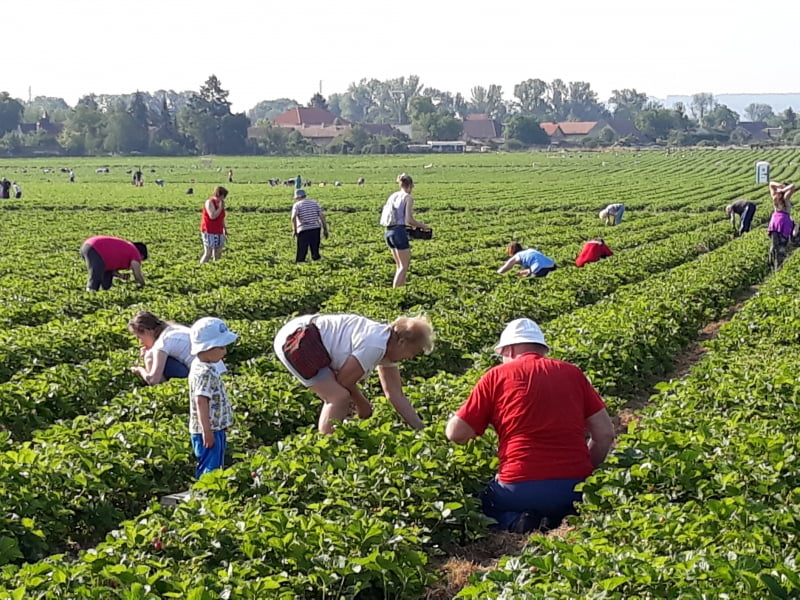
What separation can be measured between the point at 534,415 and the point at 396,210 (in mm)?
10758

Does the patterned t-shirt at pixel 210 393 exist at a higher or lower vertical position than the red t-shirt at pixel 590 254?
higher

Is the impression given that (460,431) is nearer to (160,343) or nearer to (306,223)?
(160,343)

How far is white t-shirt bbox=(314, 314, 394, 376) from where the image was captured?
25.4 feet

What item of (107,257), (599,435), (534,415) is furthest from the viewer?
(107,257)

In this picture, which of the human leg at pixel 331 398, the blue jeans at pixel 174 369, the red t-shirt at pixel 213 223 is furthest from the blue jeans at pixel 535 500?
the red t-shirt at pixel 213 223

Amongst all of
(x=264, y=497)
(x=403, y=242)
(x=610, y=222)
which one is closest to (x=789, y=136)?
(x=610, y=222)

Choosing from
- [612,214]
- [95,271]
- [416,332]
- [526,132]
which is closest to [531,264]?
[95,271]

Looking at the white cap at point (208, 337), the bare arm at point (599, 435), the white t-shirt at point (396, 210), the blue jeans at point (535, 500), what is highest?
the white t-shirt at point (396, 210)

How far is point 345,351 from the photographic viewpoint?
791 cm

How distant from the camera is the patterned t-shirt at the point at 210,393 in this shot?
314 inches

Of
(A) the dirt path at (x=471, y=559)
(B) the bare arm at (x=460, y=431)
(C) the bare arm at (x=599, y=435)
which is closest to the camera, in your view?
(A) the dirt path at (x=471, y=559)

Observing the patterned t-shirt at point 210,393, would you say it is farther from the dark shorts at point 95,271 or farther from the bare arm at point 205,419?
the dark shorts at point 95,271

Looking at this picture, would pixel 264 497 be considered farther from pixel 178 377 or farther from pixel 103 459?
pixel 178 377

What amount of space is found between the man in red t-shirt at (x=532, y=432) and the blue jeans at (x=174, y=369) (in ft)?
13.2
